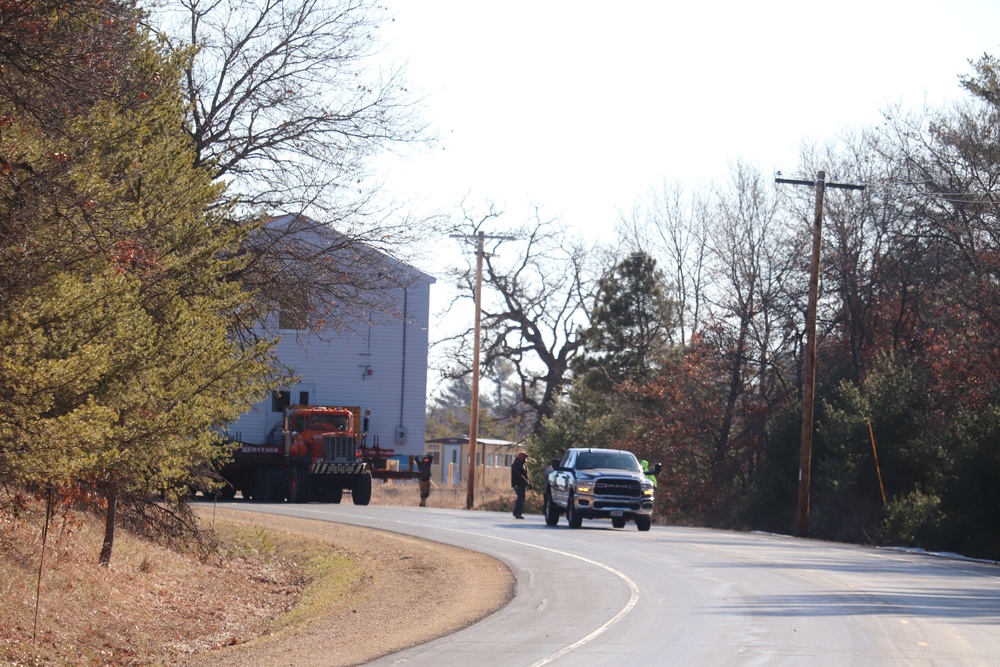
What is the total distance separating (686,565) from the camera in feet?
64.5

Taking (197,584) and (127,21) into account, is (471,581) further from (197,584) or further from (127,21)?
(127,21)

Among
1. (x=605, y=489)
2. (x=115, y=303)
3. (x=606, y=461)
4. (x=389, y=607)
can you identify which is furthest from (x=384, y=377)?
(x=115, y=303)

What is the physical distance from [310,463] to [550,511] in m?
12.9

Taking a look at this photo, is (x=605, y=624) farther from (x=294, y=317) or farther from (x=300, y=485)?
(x=300, y=485)

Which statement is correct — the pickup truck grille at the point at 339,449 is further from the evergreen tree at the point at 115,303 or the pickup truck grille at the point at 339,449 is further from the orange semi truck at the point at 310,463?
the evergreen tree at the point at 115,303

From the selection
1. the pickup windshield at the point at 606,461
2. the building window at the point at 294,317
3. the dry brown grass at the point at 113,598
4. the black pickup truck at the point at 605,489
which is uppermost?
the building window at the point at 294,317

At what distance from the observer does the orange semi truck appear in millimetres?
40594

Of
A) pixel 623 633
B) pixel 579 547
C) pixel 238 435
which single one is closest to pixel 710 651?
pixel 623 633

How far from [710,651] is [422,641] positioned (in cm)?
301

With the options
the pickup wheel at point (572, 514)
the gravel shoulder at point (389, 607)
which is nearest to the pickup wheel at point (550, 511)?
the pickup wheel at point (572, 514)

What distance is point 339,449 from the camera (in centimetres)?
4069

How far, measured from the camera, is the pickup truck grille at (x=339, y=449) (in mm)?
40562

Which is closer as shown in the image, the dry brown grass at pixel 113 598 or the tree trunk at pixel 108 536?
the dry brown grass at pixel 113 598

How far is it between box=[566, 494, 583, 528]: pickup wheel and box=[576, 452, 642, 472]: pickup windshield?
0.87 m
